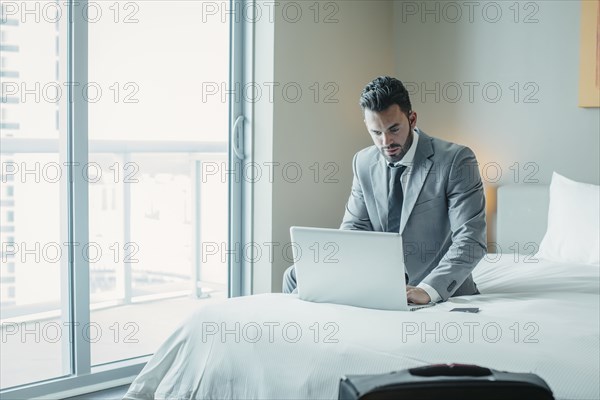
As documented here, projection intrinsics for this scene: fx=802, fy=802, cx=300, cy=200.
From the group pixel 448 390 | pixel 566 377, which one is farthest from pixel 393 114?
pixel 448 390

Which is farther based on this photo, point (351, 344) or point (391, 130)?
point (391, 130)

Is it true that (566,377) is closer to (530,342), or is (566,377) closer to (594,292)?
(530,342)

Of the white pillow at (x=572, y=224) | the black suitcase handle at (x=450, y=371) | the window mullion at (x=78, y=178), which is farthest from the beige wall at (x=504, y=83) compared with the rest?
the black suitcase handle at (x=450, y=371)

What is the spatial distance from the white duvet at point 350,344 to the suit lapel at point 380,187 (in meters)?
0.48

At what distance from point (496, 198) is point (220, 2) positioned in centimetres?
173

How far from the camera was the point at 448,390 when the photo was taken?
1554 millimetres

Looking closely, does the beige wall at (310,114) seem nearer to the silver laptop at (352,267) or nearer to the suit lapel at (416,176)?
the suit lapel at (416,176)

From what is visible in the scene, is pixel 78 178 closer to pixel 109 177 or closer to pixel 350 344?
pixel 109 177

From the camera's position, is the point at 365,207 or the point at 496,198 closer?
the point at 365,207

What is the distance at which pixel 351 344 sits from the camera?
7.13ft

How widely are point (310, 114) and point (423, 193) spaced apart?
142 cm

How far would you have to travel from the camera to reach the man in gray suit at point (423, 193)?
9.09 ft

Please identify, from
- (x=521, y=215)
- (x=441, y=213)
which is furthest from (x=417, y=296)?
(x=521, y=215)

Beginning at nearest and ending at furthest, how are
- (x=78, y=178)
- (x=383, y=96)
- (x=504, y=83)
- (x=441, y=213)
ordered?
(x=383, y=96), (x=441, y=213), (x=78, y=178), (x=504, y=83)
